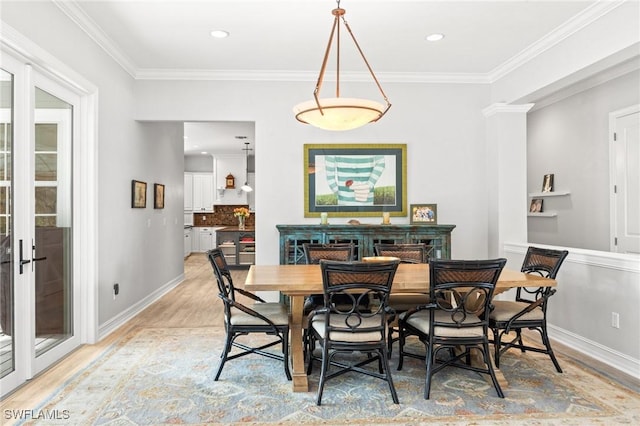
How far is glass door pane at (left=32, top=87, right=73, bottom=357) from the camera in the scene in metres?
3.24

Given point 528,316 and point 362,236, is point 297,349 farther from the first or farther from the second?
point 362,236

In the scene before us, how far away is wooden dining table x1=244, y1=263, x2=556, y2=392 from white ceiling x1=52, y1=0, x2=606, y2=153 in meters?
2.06

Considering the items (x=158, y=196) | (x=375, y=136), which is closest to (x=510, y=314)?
(x=375, y=136)

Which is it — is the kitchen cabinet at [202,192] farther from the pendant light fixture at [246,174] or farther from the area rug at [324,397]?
the area rug at [324,397]

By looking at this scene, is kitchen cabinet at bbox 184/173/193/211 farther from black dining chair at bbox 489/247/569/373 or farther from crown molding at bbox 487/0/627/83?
black dining chair at bbox 489/247/569/373

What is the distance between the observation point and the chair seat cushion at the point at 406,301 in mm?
3630

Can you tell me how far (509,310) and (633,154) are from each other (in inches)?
103

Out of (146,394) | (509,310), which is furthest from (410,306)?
(146,394)

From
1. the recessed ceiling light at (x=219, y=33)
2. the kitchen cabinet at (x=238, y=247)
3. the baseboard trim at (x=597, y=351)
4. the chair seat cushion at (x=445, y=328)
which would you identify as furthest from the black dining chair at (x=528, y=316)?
the kitchen cabinet at (x=238, y=247)

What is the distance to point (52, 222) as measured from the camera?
3457mm

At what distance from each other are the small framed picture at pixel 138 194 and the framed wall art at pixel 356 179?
6.31 feet

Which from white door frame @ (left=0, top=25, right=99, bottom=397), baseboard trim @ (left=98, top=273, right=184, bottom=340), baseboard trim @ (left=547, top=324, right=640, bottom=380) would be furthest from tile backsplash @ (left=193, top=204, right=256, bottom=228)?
baseboard trim @ (left=547, top=324, right=640, bottom=380)

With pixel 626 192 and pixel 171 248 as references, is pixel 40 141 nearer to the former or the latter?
pixel 171 248
